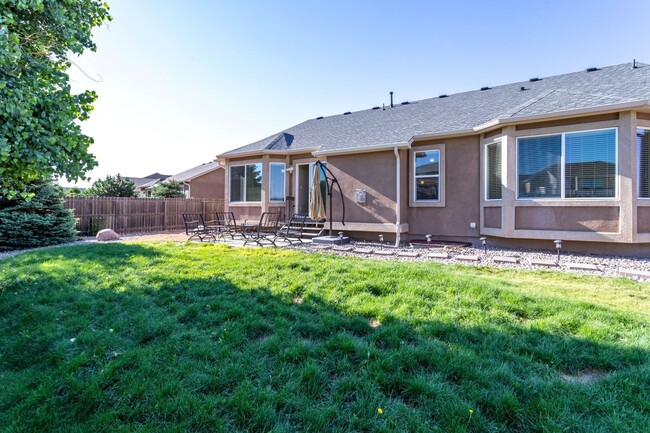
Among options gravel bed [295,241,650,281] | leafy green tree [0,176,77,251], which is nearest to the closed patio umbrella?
gravel bed [295,241,650,281]

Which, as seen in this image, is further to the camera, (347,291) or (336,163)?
(336,163)

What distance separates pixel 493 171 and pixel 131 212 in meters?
16.5

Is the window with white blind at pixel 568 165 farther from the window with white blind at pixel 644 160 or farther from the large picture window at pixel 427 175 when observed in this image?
the large picture window at pixel 427 175

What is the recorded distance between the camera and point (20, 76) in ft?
14.0

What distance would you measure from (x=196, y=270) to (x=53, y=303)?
1994mm

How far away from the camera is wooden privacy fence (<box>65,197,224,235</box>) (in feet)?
49.1

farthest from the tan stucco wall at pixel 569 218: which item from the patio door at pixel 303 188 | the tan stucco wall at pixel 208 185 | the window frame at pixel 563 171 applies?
the tan stucco wall at pixel 208 185

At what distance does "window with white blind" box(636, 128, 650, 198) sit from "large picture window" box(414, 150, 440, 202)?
4.80 m

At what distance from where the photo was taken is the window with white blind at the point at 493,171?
30.8 feet

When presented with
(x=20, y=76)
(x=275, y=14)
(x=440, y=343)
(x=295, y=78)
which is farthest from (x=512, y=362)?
(x=295, y=78)

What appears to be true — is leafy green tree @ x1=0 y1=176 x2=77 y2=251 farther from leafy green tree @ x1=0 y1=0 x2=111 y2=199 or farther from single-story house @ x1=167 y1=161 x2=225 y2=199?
single-story house @ x1=167 y1=161 x2=225 y2=199

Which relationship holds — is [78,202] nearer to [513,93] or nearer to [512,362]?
[512,362]

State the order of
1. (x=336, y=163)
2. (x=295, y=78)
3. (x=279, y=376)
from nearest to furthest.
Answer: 1. (x=279, y=376)
2. (x=336, y=163)
3. (x=295, y=78)

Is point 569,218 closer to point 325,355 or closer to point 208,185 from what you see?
point 325,355
